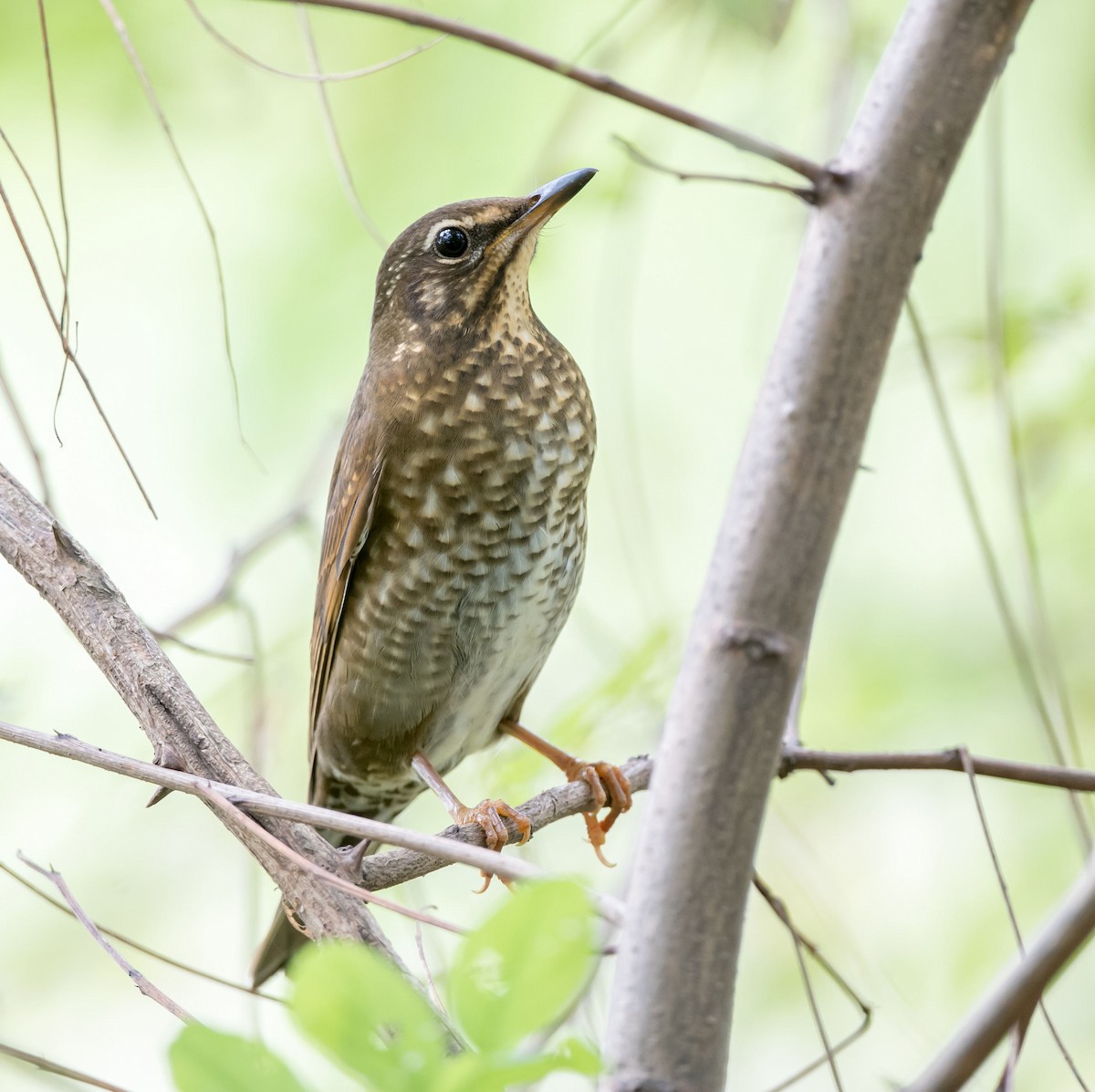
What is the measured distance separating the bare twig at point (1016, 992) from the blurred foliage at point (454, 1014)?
0.80 ft

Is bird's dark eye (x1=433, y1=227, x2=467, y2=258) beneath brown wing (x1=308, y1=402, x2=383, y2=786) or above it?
above

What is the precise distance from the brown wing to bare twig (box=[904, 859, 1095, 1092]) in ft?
7.37

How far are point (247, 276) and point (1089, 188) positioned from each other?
2.84m

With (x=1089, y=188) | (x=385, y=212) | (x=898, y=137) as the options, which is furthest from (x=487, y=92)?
(x=898, y=137)

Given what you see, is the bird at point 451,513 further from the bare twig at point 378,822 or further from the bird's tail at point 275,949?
the bare twig at point 378,822

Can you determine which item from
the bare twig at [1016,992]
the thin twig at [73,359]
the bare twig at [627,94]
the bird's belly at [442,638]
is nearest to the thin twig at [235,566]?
the bird's belly at [442,638]

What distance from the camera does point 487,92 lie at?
4.51 meters

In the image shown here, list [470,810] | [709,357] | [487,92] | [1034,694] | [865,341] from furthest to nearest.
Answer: [709,357], [487,92], [470,810], [1034,694], [865,341]

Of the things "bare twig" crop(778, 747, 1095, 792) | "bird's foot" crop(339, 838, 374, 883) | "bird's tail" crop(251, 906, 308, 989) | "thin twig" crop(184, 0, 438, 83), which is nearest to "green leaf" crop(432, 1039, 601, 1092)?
"bare twig" crop(778, 747, 1095, 792)

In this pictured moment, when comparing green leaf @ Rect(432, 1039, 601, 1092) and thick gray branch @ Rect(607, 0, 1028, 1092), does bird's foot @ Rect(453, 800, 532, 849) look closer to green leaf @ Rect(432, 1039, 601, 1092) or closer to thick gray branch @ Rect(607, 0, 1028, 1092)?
thick gray branch @ Rect(607, 0, 1028, 1092)

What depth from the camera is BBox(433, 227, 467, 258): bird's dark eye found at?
3102 millimetres

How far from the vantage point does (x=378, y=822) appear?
1.41 m

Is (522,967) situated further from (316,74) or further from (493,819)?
(493,819)

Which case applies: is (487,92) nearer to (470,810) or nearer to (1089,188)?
(1089,188)
